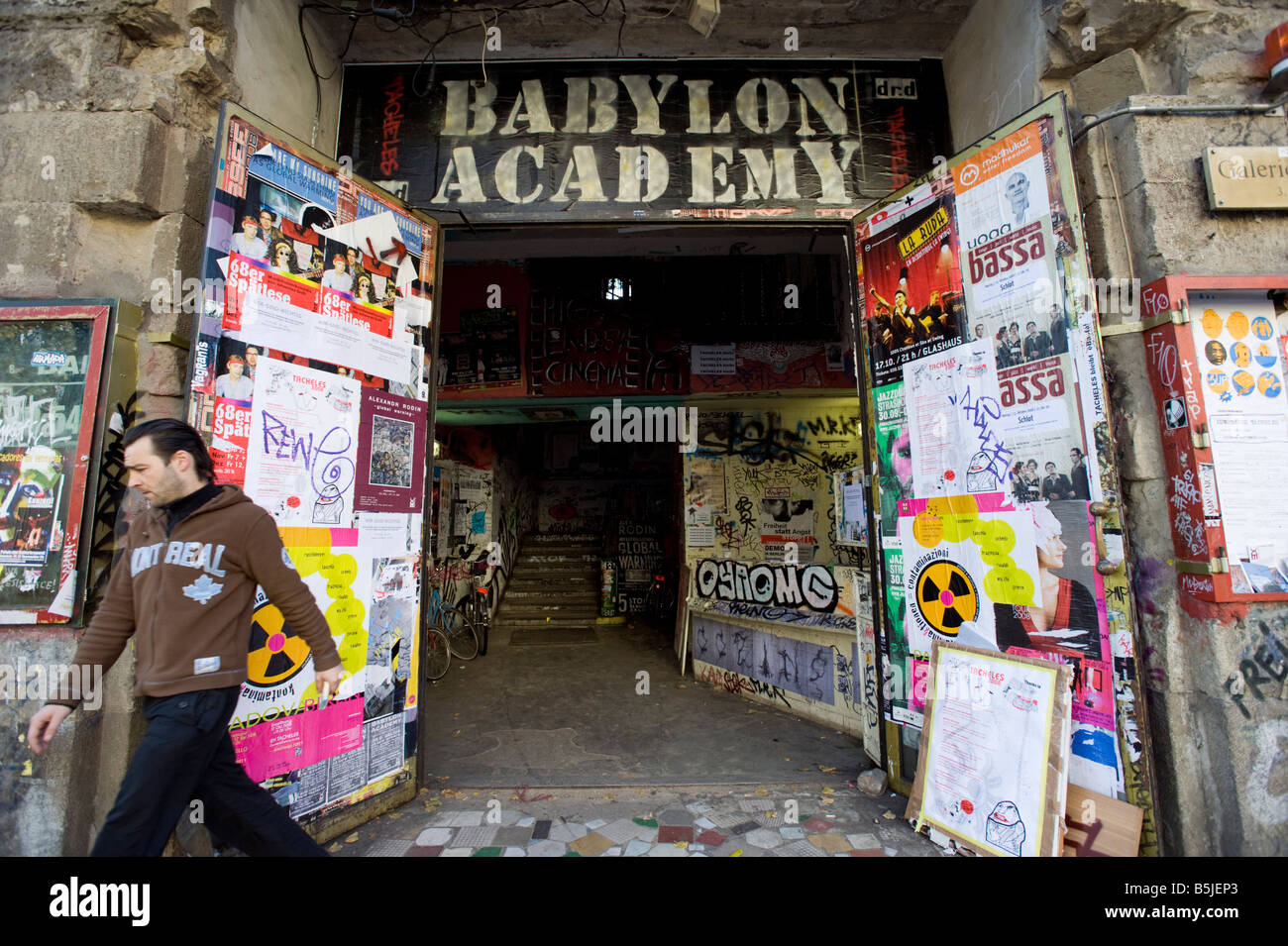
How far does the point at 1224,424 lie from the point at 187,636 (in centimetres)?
478

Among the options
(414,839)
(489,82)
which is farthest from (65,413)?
(489,82)

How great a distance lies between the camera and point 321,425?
317 centimetres

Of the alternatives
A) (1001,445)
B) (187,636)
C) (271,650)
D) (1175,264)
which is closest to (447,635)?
(271,650)

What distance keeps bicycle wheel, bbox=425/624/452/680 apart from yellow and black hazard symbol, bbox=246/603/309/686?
3.98 metres

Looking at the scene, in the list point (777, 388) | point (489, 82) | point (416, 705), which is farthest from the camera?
point (777, 388)

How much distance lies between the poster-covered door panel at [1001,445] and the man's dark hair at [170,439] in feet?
12.5

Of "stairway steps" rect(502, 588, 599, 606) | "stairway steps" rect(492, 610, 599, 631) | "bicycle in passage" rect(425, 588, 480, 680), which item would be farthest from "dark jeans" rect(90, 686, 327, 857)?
"stairway steps" rect(502, 588, 599, 606)

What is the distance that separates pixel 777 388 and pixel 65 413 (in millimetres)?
7383

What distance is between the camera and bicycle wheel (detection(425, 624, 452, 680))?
685 cm

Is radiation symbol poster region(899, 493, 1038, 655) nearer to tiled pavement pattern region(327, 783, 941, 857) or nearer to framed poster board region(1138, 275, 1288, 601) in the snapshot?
framed poster board region(1138, 275, 1288, 601)

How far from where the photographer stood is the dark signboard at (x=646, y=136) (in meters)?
4.08

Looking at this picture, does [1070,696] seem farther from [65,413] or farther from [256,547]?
[65,413]

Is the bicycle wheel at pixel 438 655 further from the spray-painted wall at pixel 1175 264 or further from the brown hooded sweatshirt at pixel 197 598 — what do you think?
the spray-painted wall at pixel 1175 264

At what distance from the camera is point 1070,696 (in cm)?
264
